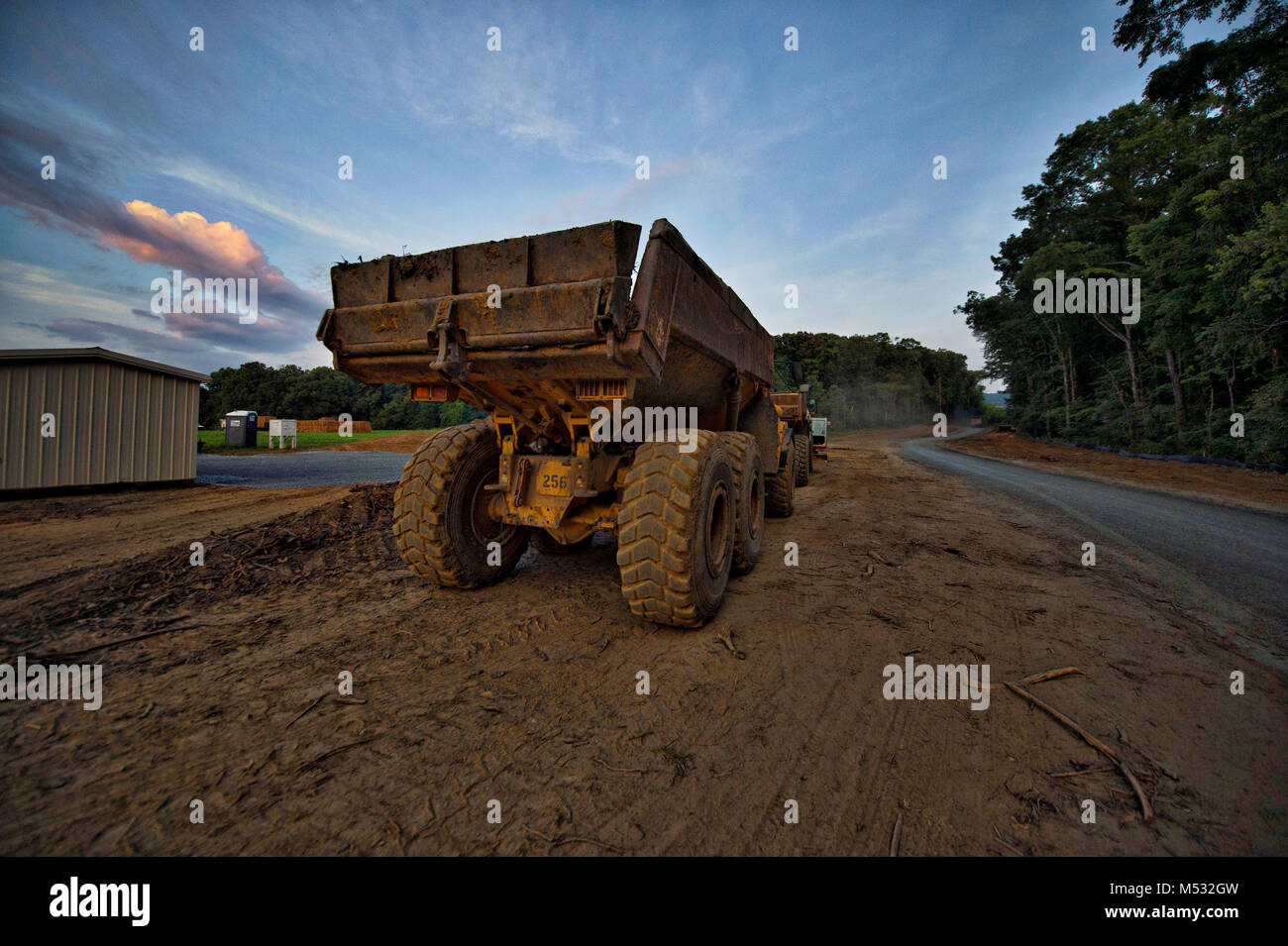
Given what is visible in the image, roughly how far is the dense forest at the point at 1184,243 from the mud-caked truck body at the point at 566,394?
51.6 feet

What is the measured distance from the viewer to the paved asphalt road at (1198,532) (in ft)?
13.8

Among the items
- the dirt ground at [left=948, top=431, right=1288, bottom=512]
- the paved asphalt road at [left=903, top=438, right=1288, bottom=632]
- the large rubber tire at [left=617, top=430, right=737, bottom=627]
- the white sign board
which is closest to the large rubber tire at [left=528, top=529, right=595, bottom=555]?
the large rubber tire at [left=617, top=430, right=737, bottom=627]

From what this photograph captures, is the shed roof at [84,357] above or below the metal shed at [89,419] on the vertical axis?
above

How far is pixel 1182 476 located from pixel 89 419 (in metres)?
26.4

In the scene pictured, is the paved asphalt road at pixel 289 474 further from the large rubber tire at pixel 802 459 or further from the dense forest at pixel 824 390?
the dense forest at pixel 824 390

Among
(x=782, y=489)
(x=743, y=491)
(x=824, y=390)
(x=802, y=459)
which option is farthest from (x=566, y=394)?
(x=824, y=390)

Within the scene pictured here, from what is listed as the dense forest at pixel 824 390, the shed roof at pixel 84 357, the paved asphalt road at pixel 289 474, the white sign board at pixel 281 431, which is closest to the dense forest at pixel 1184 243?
the paved asphalt road at pixel 289 474

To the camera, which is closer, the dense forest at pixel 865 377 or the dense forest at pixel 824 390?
the dense forest at pixel 865 377

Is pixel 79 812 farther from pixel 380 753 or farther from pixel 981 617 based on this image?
pixel 981 617

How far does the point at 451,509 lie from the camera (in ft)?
13.2

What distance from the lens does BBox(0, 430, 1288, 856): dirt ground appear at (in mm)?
1735

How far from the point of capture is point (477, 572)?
13.9 ft

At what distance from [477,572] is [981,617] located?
4.01 m
